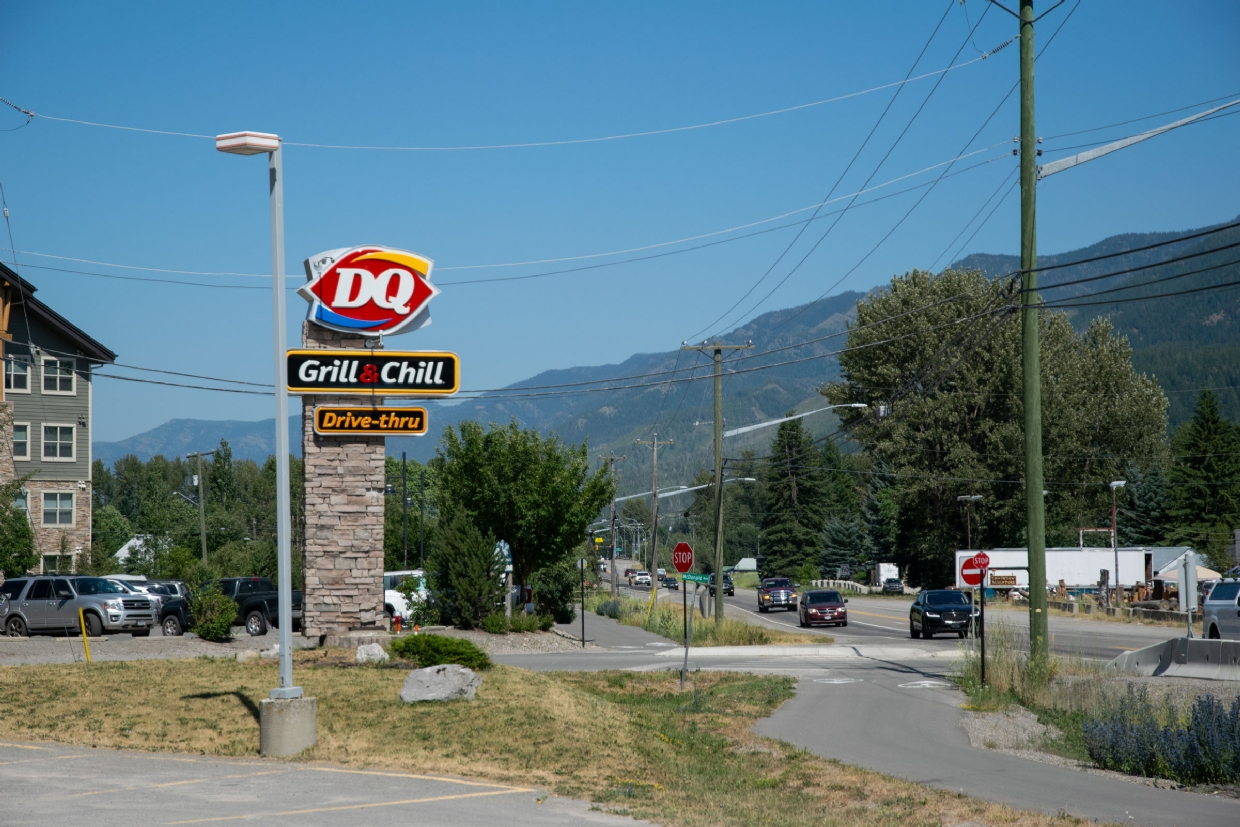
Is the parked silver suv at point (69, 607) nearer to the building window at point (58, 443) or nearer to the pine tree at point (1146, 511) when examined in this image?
the building window at point (58, 443)

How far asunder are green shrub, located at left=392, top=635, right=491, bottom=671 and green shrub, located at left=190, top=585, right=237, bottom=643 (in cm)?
1454

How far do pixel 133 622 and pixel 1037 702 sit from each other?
25.4m

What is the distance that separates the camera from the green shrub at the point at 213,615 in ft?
100

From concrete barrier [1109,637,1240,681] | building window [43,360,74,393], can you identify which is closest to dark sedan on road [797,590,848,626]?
concrete barrier [1109,637,1240,681]

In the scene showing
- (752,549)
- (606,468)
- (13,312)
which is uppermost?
(13,312)

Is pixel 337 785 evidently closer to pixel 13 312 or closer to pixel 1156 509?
pixel 13 312

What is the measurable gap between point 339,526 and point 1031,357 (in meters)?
13.9

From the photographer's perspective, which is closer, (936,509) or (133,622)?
(133,622)

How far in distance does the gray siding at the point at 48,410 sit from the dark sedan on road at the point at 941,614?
3866 cm

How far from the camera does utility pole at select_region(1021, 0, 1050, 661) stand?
67.7 feet

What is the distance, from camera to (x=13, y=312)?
167ft

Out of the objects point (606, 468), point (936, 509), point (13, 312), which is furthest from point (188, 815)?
point (936, 509)

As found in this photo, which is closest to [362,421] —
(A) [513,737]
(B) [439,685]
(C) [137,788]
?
(B) [439,685]

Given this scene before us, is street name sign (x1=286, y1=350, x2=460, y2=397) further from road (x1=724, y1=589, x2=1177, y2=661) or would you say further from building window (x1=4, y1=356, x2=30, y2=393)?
building window (x1=4, y1=356, x2=30, y2=393)
